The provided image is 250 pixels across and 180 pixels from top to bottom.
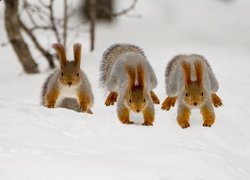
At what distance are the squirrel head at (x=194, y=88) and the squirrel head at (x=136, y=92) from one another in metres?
0.45

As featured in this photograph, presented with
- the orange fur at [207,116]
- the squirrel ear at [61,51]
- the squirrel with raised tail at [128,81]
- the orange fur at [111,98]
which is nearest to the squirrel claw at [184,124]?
the orange fur at [207,116]

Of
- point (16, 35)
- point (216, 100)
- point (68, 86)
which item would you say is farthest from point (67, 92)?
point (16, 35)

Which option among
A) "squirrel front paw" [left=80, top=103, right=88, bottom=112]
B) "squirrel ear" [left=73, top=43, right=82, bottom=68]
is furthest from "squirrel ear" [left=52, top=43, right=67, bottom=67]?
"squirrel front paw" [left=80, top=103, right=88, bottom=112]

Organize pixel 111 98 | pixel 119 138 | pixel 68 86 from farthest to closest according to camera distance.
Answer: pixel 111 98 < pixel 68 86 < pixel 119 138

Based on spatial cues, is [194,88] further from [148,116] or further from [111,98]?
[111,98]

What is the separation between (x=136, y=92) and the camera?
645cm

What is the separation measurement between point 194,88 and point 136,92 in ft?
2.05

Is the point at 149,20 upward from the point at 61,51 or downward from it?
downward

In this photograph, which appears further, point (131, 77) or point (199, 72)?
point (199, 72)

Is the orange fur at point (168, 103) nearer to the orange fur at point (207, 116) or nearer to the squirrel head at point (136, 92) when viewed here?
the orange fur at point (207, 116)

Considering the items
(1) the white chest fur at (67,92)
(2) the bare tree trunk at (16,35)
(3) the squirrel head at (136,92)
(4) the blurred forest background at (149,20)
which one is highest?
(3) the squirrel head at (136,92)

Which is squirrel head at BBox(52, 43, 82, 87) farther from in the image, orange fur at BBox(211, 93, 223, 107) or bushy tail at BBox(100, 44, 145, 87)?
orange fur at BBox(211, 93, 223, 107)

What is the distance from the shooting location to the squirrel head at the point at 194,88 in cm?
661

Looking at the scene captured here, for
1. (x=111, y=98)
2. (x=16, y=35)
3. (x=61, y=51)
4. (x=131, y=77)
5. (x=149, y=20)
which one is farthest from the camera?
(x=149, y=20)
